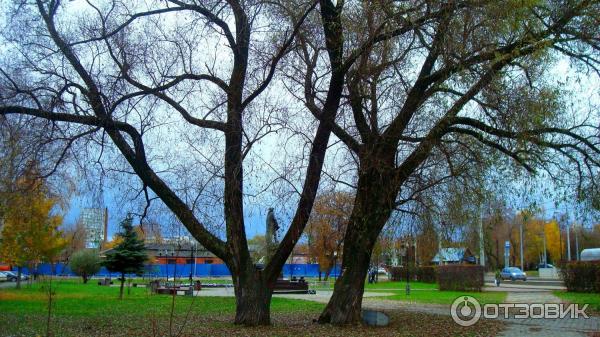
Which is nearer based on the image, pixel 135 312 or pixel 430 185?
pixel 430 185

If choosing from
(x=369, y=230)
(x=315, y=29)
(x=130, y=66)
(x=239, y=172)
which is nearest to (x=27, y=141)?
(x=130, y=66)

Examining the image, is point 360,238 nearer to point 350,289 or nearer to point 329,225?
point 350,289

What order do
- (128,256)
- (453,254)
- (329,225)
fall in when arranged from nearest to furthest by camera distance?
(128,256) < (453,254) < (329,225)

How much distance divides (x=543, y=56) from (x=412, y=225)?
629 centimetres

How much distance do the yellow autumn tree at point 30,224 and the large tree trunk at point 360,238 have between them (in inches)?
313

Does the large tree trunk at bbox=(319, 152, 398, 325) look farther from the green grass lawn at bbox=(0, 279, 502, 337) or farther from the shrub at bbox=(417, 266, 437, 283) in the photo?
the shrub at bbox=(417, 266, 437, 283)

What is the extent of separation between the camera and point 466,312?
61.4ft

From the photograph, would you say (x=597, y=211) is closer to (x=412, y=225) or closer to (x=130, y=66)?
(x=412, y=225)

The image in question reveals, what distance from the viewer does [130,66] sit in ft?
46.5

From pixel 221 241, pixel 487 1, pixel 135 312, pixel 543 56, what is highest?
pixel 487 1

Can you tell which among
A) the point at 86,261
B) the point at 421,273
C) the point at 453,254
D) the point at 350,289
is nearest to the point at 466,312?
the point at 350,289

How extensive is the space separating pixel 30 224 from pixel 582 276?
28.7 m

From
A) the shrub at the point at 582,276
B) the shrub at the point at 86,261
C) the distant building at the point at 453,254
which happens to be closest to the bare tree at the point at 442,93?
the distant building at the point at 453,254

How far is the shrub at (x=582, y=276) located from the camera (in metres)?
32.4
